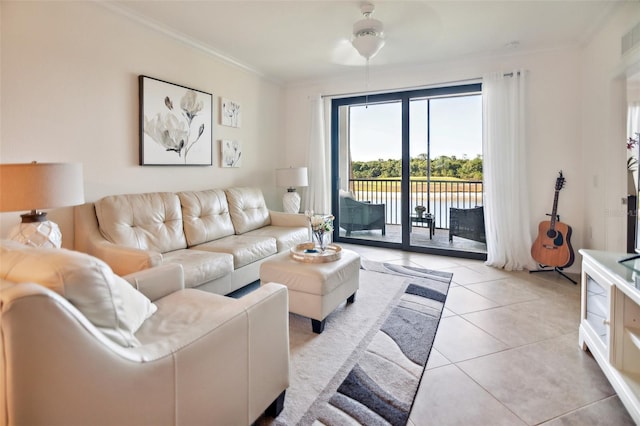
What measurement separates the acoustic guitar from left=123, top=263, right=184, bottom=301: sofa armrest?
3.66 m

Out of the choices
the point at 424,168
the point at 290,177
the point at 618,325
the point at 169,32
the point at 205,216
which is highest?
the point at 169,32

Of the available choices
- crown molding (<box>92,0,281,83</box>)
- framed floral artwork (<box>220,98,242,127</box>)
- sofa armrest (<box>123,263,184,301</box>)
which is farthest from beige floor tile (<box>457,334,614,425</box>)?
crown molding (<box>92,0,281,83</box>)

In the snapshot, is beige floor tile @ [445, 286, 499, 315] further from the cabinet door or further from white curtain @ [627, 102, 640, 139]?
white curtain @ [627, 102, 640, 139]

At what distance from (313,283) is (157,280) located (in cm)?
102

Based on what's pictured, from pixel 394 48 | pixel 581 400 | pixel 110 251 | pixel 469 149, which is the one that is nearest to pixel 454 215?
pixel 469 149

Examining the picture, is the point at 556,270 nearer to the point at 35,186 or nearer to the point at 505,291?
the point at 505,291

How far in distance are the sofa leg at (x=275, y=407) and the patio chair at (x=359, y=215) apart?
384 cm

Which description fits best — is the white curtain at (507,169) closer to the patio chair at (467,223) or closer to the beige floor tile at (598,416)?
the patio chair at (467,223)

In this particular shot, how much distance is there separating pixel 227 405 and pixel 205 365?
221 mm

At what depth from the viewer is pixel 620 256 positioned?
6.61 feet

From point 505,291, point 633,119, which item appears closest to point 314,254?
point 505,291

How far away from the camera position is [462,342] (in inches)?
89.7

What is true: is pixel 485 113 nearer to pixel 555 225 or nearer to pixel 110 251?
pixel 555 225

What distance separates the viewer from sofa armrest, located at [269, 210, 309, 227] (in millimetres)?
4232
